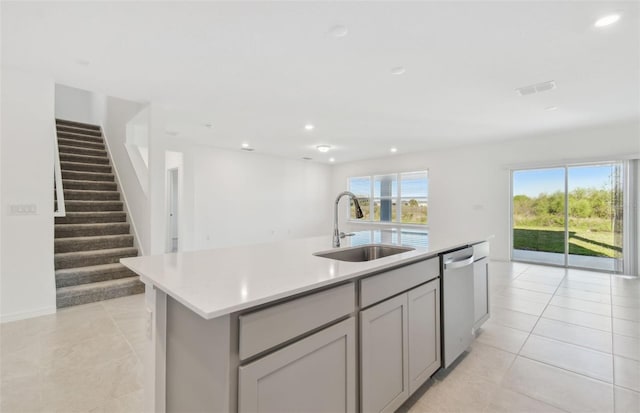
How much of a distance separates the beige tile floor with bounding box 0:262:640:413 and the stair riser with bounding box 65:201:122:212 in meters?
1.88

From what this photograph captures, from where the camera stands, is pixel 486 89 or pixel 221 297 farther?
pixel 486 89

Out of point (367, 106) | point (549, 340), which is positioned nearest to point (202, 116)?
point (367, 106)

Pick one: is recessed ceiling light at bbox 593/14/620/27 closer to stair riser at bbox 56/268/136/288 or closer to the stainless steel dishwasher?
the stainless steel dishwasher

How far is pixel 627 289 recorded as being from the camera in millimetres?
3982

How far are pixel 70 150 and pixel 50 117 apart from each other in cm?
265

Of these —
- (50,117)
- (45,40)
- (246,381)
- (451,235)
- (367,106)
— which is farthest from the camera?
(367,106)

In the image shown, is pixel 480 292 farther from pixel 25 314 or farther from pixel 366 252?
pixel 25 314

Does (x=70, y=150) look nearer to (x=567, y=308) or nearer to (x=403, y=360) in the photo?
(x=403, y=360)

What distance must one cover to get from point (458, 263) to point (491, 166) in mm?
5015

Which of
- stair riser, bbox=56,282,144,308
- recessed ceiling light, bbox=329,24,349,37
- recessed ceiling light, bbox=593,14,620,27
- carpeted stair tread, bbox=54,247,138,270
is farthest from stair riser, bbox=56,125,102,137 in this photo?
recessed ceiling light, bbox=593,14,620,27

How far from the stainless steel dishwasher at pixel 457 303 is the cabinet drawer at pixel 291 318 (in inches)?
38.0

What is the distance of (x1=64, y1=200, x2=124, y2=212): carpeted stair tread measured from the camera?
430 cm

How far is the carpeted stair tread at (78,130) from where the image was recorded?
5582 mm

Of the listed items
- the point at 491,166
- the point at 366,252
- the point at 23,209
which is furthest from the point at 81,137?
the point at 491,166
